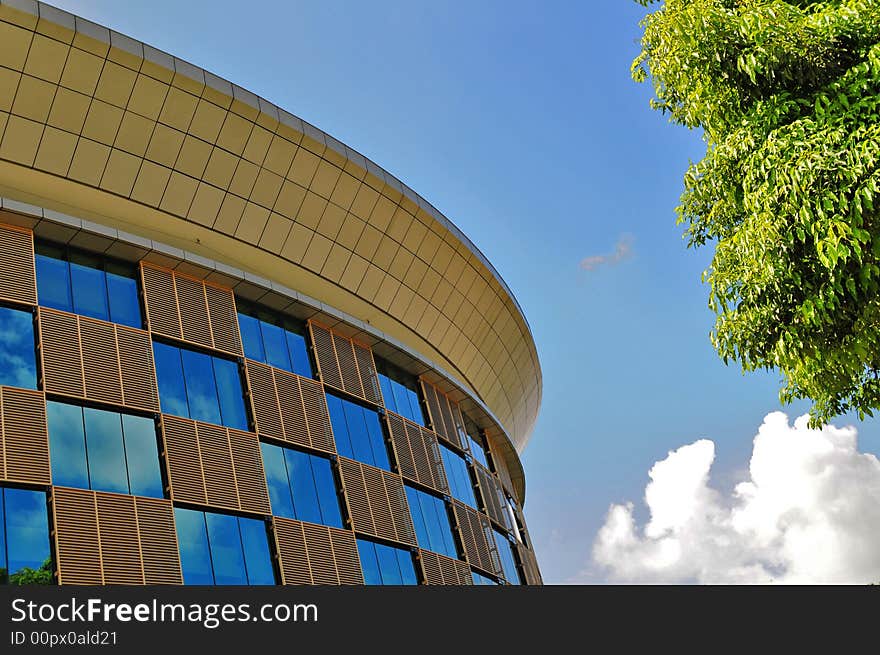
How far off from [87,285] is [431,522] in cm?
905

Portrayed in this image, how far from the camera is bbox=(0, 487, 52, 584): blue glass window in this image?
1262cm

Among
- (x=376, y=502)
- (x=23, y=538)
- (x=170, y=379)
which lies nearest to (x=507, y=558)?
(x=376, y=502)

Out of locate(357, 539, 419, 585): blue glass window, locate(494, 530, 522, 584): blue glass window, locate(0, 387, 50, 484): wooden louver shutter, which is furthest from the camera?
locate(494, 530, 522, 584): blue glass window

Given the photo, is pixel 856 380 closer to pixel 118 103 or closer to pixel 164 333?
pixel 164 333

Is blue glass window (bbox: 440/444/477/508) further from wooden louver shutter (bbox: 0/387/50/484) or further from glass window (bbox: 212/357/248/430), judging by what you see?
wooden louver shutter (bbox: 0/387/50/484)

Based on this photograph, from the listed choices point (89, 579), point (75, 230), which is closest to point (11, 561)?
point (89, 579)

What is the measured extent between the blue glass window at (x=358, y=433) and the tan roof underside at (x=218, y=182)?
2.66 metres

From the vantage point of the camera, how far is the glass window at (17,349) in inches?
560

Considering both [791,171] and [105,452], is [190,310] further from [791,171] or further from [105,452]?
[791,171]

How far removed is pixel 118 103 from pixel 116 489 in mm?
7086

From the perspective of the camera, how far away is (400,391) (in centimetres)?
2148

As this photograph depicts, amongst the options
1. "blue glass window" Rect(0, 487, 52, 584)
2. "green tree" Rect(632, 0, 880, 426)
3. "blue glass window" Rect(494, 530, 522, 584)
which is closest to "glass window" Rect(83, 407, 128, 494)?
"blue glass window" Rect(0, 487, 52, 584)

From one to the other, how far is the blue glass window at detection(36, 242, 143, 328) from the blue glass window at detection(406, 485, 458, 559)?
7.26 meters
